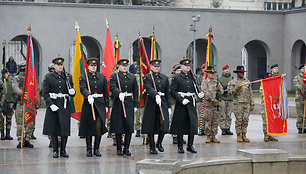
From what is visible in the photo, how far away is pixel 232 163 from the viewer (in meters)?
10.2

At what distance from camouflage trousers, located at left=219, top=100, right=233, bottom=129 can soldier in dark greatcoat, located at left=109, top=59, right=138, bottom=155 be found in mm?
4606

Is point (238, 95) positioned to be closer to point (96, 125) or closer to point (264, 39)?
point (96, 125)

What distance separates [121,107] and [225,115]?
4865 millimetres

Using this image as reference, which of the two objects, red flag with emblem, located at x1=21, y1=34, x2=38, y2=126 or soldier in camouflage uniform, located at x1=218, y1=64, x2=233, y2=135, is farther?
soldier in camouflage uniform, located at x1=218, y1=64, x2=233, y2=135

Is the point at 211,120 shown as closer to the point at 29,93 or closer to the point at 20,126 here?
the point at 29,93

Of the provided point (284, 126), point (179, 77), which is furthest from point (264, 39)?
point (179, 77)

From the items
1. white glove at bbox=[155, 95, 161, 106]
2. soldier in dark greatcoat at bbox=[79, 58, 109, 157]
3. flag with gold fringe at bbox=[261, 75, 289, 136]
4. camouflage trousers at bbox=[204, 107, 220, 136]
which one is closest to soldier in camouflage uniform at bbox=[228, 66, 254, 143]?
flag with gold fringe at bbox=[261, 75, 289, 136]

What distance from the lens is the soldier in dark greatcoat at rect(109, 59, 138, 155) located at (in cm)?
1223

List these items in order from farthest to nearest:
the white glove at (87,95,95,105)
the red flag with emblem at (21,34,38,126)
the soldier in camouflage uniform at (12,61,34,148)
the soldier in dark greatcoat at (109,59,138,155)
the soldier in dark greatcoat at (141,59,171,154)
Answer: the soldier in camouflage uniform at (12,61,34,148), the red flag with emblem at (21,34,38,126), the soldier in dark greatcoat at (141,59,171,154), the soldier in dark greatcoat at (109,59,138,155), the white glove at (87,95,95,105)

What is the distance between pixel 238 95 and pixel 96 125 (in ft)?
13.6

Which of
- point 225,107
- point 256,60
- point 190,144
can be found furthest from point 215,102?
point 256,60

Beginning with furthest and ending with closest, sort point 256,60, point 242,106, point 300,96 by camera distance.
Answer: point 256,60 < point 300,96 < point 242,106

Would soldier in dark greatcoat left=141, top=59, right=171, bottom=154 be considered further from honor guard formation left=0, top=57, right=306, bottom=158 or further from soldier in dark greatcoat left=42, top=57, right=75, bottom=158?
soldier in dark greatcoat left=42, top=57, right=75, bottom=158

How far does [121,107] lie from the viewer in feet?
40.4
